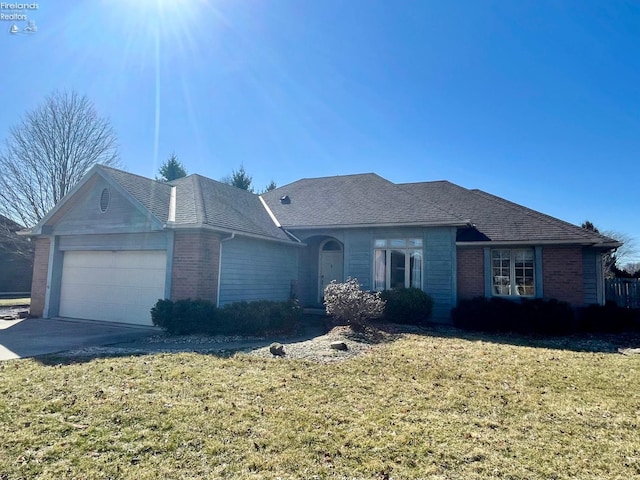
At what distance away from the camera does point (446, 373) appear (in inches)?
263

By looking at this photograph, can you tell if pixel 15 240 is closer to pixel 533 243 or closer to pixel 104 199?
pixel 104 199

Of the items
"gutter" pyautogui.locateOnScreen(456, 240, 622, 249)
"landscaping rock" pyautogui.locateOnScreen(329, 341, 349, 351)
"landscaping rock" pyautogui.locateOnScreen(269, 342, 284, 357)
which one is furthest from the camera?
"gutter" pyautogui.locateOnScreen(456, 240, 622, 249)

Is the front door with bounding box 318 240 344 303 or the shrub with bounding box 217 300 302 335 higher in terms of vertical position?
the front door with bounding box 318 240 344 303

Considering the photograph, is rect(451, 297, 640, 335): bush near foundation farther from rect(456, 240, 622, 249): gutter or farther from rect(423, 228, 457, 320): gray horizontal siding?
rect(456, 240, 622, 249): gutter

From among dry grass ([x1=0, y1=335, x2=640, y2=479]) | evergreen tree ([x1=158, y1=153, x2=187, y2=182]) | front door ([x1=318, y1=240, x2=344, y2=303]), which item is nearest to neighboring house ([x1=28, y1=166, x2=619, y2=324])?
front door ([x1=318, y1=240, x2=344, y2=303])

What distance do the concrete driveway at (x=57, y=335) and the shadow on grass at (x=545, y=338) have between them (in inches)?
285

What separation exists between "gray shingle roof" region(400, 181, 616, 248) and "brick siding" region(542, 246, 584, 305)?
0.60m

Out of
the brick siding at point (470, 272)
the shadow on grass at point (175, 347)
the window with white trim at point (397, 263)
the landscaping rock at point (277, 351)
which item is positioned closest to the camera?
the shadow on grass at point (175, 347)

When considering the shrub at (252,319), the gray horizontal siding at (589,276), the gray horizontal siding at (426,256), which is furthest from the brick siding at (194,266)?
the gray horizontal siding at (589,276)

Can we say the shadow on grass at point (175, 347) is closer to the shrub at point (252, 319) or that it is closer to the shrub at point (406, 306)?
the shrub at point (252, 319)

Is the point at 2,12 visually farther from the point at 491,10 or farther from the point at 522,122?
the point at 522,122

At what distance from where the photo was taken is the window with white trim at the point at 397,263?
14508 millimetres

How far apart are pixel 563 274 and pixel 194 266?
12.0 m

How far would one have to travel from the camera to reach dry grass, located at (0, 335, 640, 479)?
350cm
